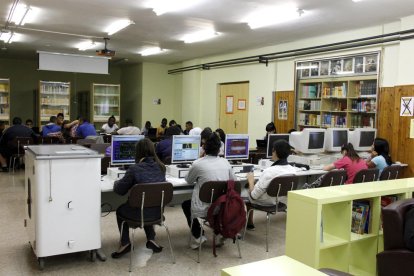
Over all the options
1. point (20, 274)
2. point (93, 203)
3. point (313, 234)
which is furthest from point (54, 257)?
point (313, 234)

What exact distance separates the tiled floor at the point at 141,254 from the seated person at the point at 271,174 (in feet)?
1.71

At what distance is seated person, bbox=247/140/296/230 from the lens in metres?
4.15

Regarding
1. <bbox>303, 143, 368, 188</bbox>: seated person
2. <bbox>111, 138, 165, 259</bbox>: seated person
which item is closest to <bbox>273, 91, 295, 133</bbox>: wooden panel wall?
<bbox>303, 143, 368, 188</bbox>: seated person

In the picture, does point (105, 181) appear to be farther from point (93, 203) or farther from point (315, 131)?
point (315, 131)

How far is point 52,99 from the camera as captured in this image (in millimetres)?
11508

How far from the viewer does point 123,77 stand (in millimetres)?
14305

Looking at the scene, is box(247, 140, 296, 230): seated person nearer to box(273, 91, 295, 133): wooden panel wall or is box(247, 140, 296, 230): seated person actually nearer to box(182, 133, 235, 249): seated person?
box(182, 133, 235, 249): seated person

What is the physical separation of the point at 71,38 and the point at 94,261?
649 centimetres

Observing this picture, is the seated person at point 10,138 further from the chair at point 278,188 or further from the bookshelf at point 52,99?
the chair at point 278,188

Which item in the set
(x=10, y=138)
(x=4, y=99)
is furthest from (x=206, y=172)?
(x=4, y=99)

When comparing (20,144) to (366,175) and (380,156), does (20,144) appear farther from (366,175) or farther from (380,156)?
(380,156)

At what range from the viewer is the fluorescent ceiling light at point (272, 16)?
19.4ft

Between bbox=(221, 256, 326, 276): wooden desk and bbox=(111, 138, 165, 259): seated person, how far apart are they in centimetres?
202

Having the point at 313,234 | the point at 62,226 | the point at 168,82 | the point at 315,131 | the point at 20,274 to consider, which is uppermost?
the point at 168,82
